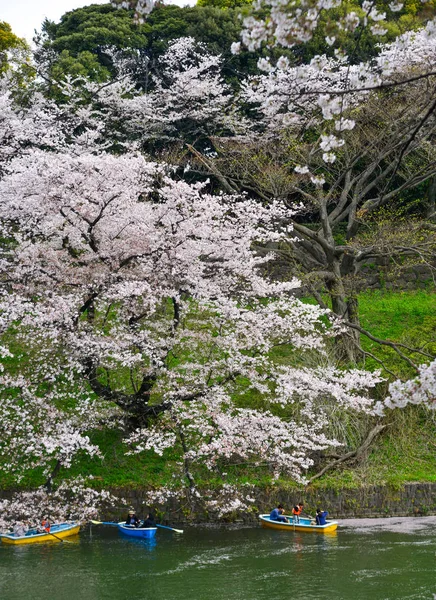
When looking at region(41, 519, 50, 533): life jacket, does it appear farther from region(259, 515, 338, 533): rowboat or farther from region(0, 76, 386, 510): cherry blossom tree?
region(259, 515, 338, 533): rowboat

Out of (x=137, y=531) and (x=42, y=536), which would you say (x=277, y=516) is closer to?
(x=137, y=531)

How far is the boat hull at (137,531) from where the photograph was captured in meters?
14.4

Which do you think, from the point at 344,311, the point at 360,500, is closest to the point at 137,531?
the point at 360,500

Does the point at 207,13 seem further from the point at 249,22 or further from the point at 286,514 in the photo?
the point at 249,22

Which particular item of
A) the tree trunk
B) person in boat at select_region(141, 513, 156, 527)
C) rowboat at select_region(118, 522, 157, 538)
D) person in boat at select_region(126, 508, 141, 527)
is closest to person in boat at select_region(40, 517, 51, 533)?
rowboat at select_region(118, 522, 157, 538)

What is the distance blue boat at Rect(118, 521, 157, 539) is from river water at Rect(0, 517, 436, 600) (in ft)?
0.72

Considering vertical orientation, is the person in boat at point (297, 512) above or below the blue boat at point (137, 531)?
above

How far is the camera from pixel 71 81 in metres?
28.2

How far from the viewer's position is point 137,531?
14578 mm

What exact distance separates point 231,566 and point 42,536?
14.7 ft

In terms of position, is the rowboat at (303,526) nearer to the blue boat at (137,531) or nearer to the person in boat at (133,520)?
the blue boat at (137,531)

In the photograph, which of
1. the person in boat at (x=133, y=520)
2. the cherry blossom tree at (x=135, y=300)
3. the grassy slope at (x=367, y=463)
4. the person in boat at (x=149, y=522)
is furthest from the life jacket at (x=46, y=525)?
the person in boat at (x=149, y=522)

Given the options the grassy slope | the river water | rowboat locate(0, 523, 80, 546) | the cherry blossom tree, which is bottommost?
the river water

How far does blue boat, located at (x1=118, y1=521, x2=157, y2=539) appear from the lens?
14430 millimetres
